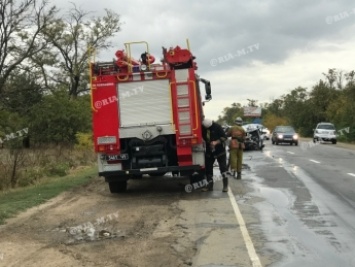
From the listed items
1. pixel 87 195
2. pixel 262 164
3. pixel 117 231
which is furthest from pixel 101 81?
pixel 262 164

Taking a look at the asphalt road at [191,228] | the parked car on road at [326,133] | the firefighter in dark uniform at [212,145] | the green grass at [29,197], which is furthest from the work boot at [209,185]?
the parked car on road at [326,133]

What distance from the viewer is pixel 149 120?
12656mm

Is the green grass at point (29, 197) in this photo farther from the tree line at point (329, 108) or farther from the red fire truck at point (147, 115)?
the tree line at point (329, 108)

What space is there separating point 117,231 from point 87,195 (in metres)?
5.16

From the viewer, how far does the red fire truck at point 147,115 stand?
1247cm

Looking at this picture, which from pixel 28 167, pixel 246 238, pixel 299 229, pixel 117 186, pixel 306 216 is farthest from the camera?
pixel 28 167

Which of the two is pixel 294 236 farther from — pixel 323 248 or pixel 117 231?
pixel 117 231

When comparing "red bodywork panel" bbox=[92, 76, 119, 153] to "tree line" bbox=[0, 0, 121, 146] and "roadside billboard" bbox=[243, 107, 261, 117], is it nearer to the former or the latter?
"tree line" bbox=[0, 0, 121, 146]

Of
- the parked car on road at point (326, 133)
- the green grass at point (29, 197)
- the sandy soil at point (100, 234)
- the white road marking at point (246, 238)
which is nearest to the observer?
the white road marking at point (246, 238)

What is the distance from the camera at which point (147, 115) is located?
41.5 feet

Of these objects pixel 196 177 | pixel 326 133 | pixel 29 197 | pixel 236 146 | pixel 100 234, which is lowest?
pixel 100 234

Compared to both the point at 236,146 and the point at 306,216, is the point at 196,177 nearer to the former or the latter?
the point at 236,146

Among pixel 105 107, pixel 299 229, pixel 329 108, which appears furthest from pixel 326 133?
pixel 299 229

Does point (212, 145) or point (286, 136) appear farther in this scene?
point (286, 136)
